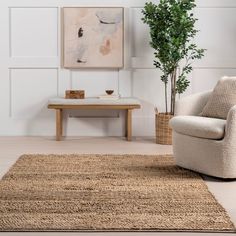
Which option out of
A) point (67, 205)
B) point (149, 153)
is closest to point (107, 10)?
point (149, 153)

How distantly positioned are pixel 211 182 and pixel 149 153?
4.45ft

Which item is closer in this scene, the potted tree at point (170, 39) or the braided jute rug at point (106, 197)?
the braided jute rug at point (106, 197)

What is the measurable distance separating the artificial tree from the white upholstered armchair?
147 centimetres

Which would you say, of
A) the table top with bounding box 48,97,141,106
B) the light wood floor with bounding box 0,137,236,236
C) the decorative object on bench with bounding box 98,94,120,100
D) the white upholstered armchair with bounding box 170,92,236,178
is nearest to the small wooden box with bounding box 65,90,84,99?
the table top with bounding box 48,97,141,106

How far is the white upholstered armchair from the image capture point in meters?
4.12

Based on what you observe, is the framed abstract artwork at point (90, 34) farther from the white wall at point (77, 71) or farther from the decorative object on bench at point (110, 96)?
the decorative object on bench at point (110, 96)

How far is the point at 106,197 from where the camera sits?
11.8 feet

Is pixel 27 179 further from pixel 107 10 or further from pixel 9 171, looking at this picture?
pixel 107 10

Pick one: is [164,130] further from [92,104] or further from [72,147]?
[72,147]

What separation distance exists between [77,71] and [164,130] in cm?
130

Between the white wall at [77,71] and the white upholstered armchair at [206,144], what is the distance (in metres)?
2.00

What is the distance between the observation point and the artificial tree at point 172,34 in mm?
5980

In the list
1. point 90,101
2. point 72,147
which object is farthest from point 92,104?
point 72,147

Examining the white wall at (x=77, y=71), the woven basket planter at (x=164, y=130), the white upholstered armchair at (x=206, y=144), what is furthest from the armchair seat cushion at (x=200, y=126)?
the white wall at (x=77, y=71)
